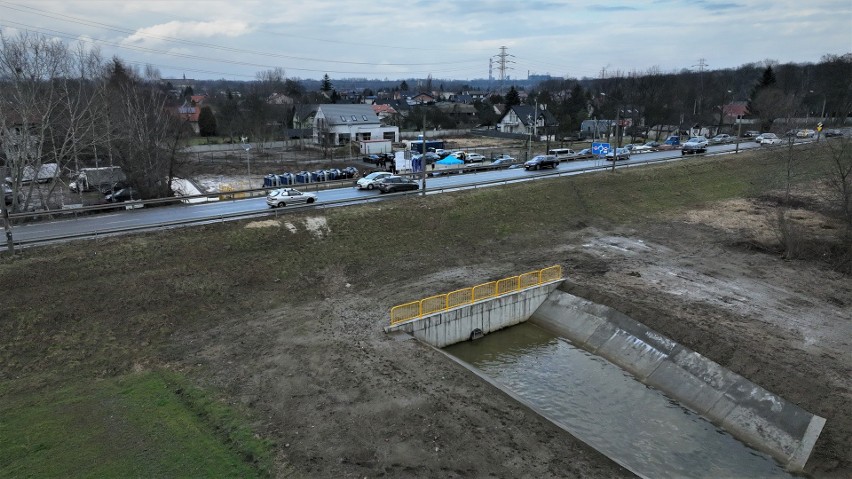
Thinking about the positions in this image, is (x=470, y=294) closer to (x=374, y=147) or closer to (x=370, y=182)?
(x=370, y=182)

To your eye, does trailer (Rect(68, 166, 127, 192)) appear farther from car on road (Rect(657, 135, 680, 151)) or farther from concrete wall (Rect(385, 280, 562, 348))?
car on road (Rect(657, 135, 680, 151))

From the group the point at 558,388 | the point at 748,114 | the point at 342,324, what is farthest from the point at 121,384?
the point at 748,114

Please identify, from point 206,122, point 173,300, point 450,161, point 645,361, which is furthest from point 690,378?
point 206,122

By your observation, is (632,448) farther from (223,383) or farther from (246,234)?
(246,234)

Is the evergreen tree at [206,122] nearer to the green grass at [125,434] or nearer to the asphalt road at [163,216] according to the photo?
the asphalt road at [163,216]

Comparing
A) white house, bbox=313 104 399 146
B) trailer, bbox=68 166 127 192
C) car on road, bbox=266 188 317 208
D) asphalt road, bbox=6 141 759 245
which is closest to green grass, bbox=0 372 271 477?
asphalt road, bbox=6 141 759 245

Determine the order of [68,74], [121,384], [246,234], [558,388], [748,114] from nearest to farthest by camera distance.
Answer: [121,384], [558,388], [246,234], [68,74], [748,114]
